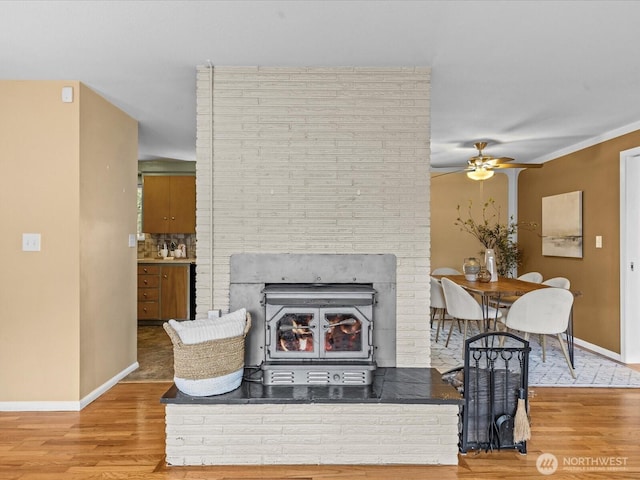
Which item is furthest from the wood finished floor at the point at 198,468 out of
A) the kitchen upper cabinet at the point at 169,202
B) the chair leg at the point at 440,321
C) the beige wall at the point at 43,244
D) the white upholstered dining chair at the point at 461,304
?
the kitchen upper cabinet at the point at 169,202

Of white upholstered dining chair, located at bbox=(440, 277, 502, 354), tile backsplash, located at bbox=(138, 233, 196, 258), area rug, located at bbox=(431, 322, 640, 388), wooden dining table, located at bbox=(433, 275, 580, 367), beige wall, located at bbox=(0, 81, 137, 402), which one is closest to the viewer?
beige wall, located at bbox=(0, 81, 137, 402)

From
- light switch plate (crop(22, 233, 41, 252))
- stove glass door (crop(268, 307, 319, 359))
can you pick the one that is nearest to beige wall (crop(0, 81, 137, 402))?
light switch plate (crop(22, 233, 41, 252))

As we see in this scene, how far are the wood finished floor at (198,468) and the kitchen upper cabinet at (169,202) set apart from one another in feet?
11.5

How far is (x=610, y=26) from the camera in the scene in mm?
2375

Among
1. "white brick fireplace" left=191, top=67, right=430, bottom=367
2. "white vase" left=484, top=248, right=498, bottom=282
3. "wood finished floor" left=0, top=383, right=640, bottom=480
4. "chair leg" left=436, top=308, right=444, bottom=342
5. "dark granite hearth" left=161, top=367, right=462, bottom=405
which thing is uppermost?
"white brick fireplace" left=191, top=67, right=430, bottom=367

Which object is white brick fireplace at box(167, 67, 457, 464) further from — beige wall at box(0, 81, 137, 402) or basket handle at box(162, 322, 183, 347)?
beige wall at box(0, 81, 137, 402)

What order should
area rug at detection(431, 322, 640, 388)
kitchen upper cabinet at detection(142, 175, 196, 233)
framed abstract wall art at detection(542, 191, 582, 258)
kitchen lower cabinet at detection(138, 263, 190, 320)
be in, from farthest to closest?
1. kitchen upper cabinet at detection(142, 175, 196, 233)
2. kitchen lower cabinet at detection(138, 263, 190, 320)
3. framed abstract wall art at detection(542, 191, 582, 258)
4. area rug at detection(431, 322, 640, 388)

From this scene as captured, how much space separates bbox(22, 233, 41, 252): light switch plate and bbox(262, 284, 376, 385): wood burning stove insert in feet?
5.45

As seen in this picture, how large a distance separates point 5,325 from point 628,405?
435cm

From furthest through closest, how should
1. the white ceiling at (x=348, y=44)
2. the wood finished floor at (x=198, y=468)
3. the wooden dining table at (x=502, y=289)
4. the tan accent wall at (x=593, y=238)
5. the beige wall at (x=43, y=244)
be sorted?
the tan accent wall at (x=593, y=238), the wooden dining table at (x=502, y=289), the beige wall at (x=43, y=244), the wood finished floor at (x=198, y=468), the white ceiling at (x=348, y=44)

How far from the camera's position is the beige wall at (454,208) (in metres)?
6.88

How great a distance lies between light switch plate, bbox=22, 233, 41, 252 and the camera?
3.16 meters

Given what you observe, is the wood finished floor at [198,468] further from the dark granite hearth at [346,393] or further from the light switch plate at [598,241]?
the light switch plate at [598,241]

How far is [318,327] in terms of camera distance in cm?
275
